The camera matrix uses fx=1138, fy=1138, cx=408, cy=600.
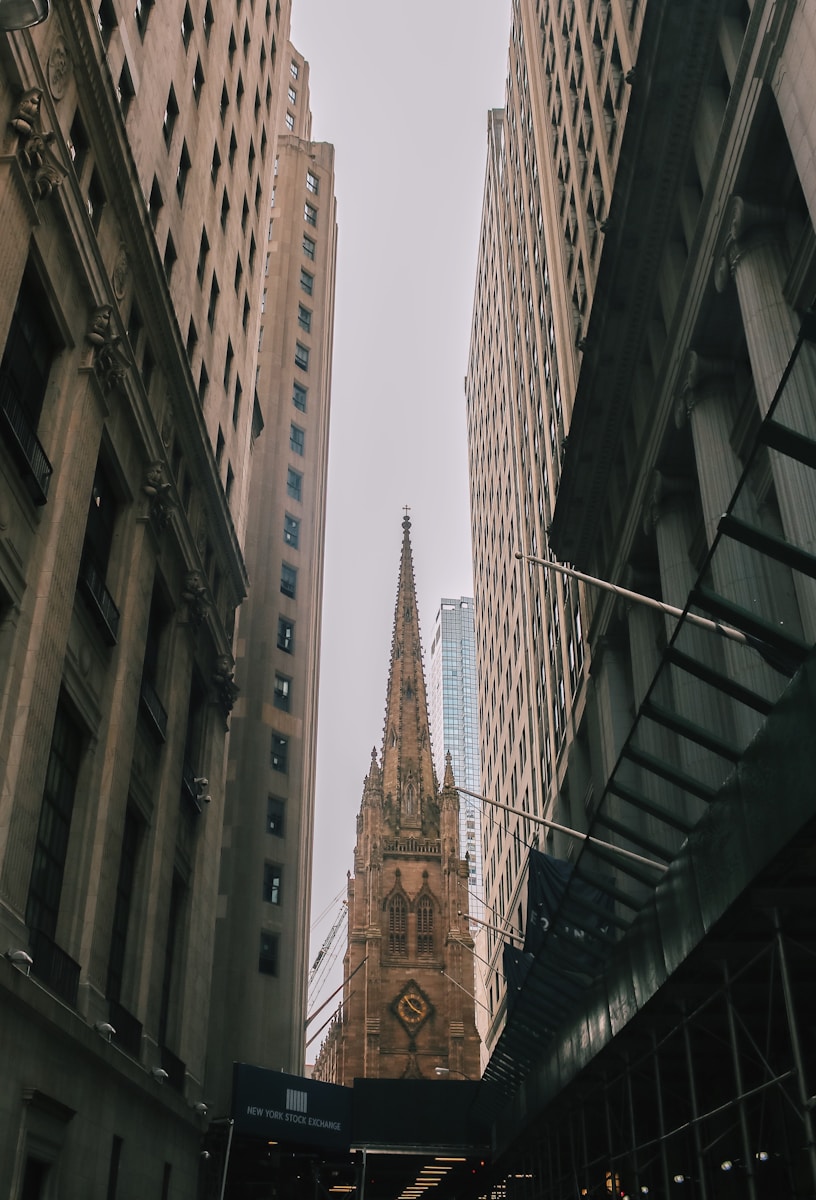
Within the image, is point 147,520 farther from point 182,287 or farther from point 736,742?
point 736,742

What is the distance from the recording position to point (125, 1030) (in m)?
25.5

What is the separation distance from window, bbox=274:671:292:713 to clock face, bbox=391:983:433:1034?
8290 cm

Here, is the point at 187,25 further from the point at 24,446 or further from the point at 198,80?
the point at 24,446

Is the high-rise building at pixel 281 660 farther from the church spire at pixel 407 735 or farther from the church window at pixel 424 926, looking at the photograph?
the church spire at pixel 407 735

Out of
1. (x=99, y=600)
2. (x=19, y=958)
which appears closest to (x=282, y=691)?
(x=99, y=600)

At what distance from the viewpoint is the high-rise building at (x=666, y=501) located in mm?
13219

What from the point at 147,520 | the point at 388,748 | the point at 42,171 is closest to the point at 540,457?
the point at 147,520

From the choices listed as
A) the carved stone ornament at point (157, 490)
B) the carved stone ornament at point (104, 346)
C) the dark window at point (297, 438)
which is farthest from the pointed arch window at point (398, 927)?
the carved stone ornament at point (104, 346)

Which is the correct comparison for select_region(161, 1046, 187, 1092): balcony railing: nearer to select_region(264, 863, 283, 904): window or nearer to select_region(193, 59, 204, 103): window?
select_region(264, 863, 283, 904): window

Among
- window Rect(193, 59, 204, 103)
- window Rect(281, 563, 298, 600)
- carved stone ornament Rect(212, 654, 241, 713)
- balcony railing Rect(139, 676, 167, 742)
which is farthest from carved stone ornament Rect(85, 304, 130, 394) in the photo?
window Rect(281, 563, 298, 600)

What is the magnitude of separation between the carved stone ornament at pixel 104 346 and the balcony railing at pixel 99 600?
4019mm

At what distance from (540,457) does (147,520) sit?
30.4 m

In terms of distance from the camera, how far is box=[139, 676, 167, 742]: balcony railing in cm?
2878

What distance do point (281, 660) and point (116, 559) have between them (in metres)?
31.2
